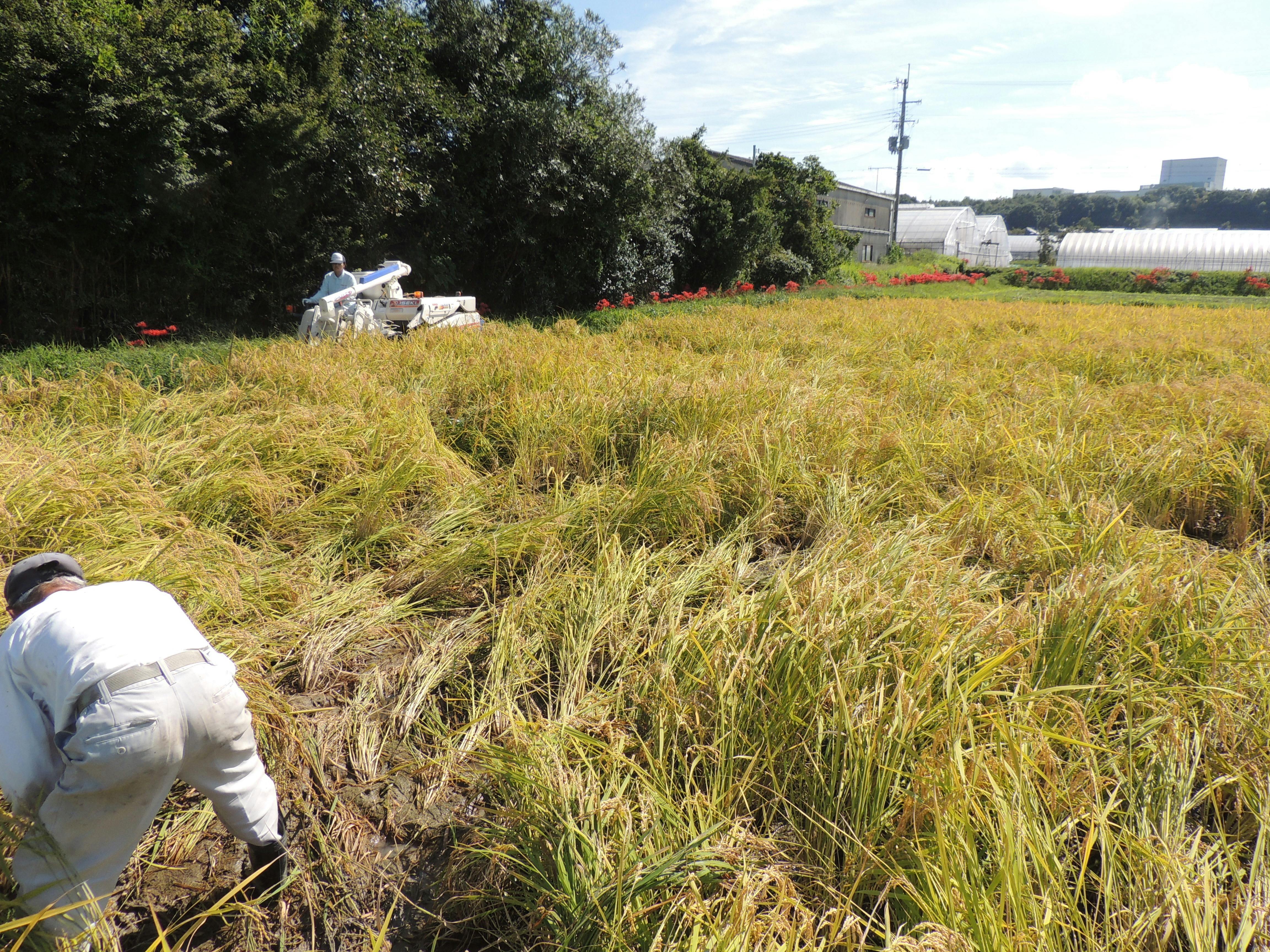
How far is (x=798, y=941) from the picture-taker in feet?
4.88

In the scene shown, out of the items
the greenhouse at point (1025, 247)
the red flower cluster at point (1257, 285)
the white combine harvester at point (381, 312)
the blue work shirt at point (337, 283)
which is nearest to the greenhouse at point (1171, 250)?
the red flower cluster at point (1257, 285)

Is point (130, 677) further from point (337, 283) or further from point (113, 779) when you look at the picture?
point (337, 283)

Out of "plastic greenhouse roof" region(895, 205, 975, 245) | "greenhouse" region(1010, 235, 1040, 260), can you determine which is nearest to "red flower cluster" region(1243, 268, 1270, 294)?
"plastic greenhouse roof" region(895, 205, 975, 245)

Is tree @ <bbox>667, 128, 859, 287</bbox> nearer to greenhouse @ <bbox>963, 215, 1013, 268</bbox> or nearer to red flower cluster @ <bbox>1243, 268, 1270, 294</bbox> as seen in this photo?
red flower cluster @ <bbox>1243, 268, 1270, 294</bbox>

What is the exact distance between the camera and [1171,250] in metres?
36.8

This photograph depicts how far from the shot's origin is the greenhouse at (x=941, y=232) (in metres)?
46.7

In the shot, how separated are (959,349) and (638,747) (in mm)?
6718

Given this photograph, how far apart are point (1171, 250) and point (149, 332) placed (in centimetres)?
4483

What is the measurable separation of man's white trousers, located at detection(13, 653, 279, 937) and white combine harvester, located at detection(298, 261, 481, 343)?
5.80 meters

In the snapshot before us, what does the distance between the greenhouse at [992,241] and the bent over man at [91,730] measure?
52603 millimetres

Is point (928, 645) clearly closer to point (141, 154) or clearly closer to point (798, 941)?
point (798, 941)

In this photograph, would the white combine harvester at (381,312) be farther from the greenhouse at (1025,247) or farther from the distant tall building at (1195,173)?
the distant tall building at (1195,173)

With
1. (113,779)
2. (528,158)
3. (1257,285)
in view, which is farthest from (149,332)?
(1257,285)

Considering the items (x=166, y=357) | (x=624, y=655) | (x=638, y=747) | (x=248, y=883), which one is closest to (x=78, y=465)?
(x=248, y=883)
